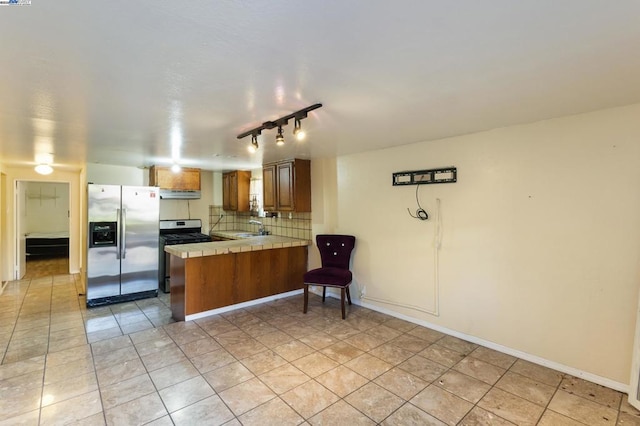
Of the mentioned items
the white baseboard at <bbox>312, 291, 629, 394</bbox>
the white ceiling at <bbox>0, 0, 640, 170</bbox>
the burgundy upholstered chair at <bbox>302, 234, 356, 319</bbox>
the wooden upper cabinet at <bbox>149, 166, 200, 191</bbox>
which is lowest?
the white baseboard at <bbox>312, 291, 629, 394</bbox>

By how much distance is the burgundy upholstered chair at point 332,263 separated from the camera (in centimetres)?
384

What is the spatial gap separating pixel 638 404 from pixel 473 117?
90.5 inches

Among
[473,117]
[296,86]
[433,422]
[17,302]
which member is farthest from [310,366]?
[17,302]

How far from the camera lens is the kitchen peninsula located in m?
3.72

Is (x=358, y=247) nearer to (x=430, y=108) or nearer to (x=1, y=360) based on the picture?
(x=430, y=108)

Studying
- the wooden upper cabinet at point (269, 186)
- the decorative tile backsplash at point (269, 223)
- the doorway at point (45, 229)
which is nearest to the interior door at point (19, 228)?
the doorway at point (45, 229)

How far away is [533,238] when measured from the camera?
2688 mm

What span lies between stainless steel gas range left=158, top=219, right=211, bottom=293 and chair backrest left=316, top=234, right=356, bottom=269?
2.33 m

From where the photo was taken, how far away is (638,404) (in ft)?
6.83

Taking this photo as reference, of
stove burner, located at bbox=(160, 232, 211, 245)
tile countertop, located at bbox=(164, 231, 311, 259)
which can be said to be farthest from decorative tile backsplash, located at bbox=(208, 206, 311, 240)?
stove burner, located at bbox=(160, 232, 211, 245)

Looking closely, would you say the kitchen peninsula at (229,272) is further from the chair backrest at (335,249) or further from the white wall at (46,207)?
the white wall at (46,207)

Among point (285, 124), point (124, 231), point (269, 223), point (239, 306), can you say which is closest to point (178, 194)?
point (124, 231)

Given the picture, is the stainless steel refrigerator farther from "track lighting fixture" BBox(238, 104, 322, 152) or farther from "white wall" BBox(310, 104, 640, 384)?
"white wall" BBox(310, 104, 640, 384)

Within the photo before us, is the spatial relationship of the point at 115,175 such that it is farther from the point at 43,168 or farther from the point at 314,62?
the point at 314,62
